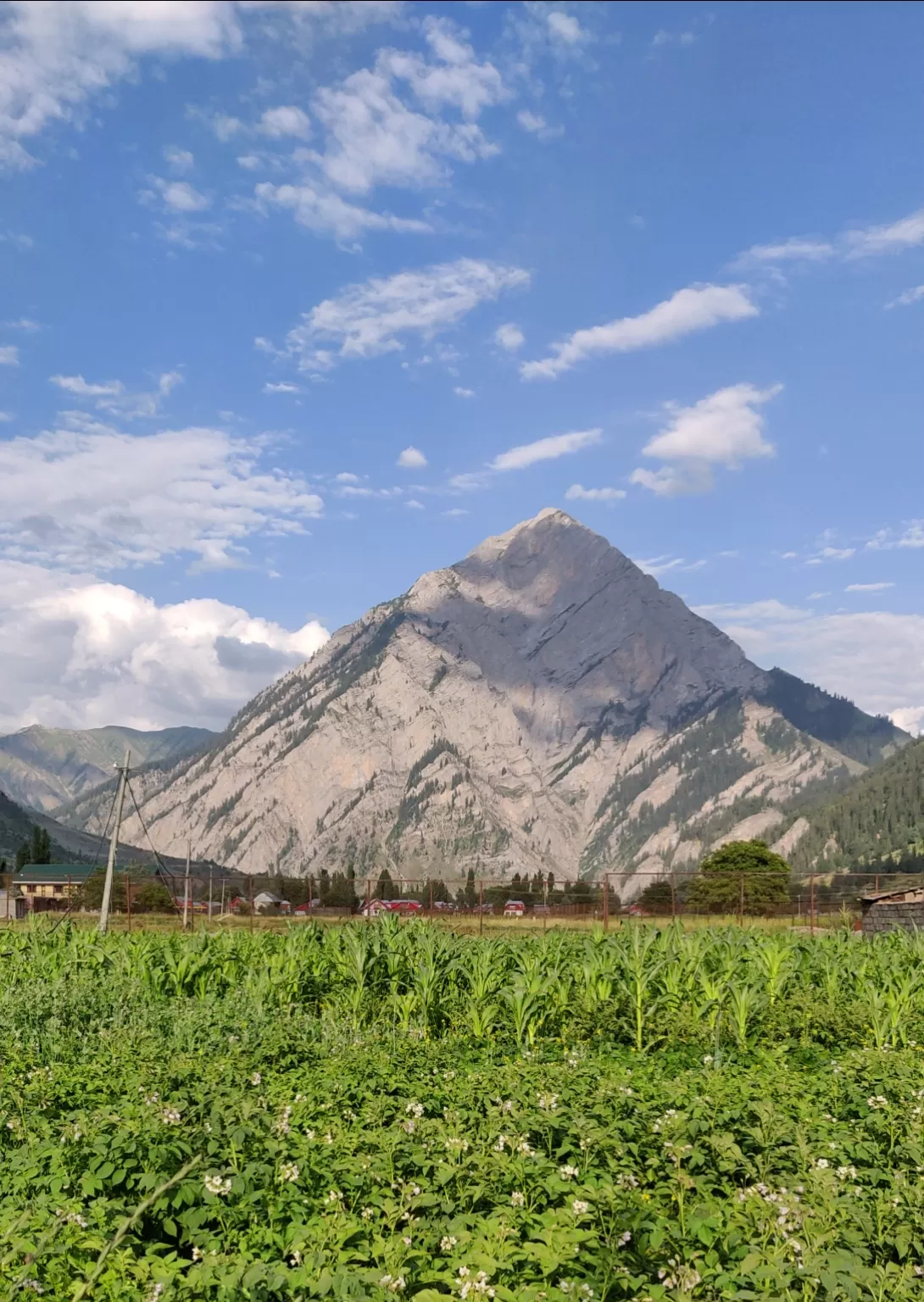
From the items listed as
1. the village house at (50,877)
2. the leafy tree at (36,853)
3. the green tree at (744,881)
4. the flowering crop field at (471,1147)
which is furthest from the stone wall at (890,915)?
the leafy tree at (36,853)

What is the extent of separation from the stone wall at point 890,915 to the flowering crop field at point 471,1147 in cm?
2437

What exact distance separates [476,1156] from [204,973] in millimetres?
10805

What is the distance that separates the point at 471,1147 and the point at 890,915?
3547 cm

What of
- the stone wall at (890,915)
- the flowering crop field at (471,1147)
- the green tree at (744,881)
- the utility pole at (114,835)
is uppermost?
the utility pole at (114,835)

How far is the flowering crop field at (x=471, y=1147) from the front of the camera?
523 cm

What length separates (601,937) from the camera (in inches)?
667

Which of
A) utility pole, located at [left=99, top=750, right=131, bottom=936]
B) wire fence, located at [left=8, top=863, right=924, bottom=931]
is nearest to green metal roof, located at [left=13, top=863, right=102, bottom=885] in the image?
wire fence, located at [left=8, top=863, right=924, bottom=931]

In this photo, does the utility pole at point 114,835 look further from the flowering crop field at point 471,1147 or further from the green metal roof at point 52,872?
the green metal roof at point 52,872

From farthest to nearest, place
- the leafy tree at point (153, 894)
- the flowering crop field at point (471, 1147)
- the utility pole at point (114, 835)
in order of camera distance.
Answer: the leafy tree at point (153, 894) → the utility pole at point (114, 835) → the flowering crop field at point (471, 1147)

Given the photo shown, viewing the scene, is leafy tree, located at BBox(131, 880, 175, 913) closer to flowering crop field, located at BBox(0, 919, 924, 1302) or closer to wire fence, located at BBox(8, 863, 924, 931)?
wire fence, located at BBox(8, 863, 924, 931)

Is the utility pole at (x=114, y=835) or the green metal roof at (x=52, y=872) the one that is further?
the green metal roof at (x=52, y=872)

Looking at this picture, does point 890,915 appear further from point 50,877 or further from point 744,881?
point 50,877

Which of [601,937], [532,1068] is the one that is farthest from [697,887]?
[532,1068]

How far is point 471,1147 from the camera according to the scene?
271 inches
